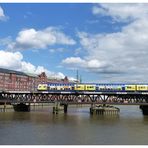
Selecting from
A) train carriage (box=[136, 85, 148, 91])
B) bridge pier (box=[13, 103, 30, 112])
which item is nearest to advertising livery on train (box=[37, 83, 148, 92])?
train carriage (box=[136, 85, 148, 91])

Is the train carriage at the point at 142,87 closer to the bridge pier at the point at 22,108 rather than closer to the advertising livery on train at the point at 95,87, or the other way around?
the advertising livery on train at the point at 95,87

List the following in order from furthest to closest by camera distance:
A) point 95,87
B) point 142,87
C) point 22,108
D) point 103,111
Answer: point 22,108
point 103,111
point 95,87
point 142,87

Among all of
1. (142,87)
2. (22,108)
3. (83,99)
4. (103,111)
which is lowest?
(103,111)

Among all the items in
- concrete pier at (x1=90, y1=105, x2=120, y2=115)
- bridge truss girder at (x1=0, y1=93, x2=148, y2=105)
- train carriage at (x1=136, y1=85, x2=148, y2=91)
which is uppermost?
train carriage at (x1=136, y1=85, x2=148, y2=91)

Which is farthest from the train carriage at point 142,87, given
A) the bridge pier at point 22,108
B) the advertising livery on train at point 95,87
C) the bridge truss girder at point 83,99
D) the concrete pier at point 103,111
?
the bridge pier at point 22,108

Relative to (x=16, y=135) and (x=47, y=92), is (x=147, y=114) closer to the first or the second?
(x=47, y=92)

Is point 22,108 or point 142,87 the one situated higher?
point 142,87

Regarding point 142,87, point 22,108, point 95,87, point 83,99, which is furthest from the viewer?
point 22,108

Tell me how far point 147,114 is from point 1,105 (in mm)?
59819

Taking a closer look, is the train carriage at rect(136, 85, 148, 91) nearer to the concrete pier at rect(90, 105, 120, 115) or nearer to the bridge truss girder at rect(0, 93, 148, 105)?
the bridge truss girder at rect(0, 93, 148, 105)

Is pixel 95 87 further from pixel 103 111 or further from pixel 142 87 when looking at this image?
pixel 142 87

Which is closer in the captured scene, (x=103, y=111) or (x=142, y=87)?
(x=142, y=87)

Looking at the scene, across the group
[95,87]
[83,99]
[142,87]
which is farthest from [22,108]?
[142,87]

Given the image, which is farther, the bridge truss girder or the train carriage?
the bridge truss girder
